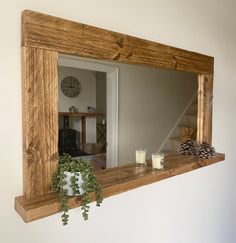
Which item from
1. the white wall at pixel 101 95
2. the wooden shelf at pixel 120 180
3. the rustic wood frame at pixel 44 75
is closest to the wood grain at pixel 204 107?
the wooden shelf at pixel 120 180

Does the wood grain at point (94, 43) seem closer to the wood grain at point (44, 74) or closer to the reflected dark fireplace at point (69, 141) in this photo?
the wood grain at point (44, 74)

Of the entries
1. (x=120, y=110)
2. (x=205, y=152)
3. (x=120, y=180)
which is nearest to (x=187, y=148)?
(x=205, y=152)

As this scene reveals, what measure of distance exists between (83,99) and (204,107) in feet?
2.71

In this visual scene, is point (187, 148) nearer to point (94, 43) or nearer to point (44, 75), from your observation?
point (94, 43)

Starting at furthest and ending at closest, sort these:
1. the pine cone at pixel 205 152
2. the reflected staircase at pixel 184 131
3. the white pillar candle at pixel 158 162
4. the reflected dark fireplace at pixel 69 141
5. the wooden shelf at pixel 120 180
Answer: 1. the reflected staircase at pixel 184 131
2. the pine cone at pixel 205 152
3. the white pillar candle at pixel 158 162
4. the reflected dark fireplace at pixel 69 141
5. the wooden shelf at pixel 120 180

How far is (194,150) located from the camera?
1563mm

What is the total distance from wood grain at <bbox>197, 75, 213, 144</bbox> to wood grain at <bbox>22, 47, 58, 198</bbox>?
1.03 metres

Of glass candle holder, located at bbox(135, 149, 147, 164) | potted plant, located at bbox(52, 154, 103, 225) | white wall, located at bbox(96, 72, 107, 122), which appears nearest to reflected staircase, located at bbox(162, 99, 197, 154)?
glass candle holder, located at bbox(135, 149, 147, 164)

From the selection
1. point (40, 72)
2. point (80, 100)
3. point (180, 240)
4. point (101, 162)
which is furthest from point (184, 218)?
point (40, 72)

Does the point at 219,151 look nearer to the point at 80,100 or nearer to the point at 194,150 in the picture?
the point at 194,150

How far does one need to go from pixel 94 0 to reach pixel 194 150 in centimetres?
107

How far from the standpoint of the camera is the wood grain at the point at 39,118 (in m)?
0.84

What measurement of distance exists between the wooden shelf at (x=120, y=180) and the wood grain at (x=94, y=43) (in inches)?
21.2

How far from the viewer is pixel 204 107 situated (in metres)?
1.59
